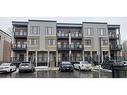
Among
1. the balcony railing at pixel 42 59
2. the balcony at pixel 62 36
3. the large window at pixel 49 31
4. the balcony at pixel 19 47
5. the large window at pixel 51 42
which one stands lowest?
the balcony railing at pixel 42 59

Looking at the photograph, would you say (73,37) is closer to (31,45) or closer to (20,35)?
(31,45)

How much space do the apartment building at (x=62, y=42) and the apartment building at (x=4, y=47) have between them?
2.13 meters

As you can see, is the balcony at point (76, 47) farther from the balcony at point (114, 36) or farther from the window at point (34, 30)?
the window at point (34, 30)

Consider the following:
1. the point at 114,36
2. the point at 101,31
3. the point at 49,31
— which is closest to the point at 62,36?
the point at 49,31

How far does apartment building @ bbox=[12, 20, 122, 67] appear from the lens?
26781 mm

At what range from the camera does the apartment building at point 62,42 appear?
87.9ft

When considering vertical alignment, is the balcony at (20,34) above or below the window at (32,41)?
above

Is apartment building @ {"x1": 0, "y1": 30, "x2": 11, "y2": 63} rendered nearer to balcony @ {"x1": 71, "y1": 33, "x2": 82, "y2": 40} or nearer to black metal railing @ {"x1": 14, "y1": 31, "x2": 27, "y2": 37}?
black metal railing @ {"x1": 14, "y1": 31, "x2": 27, "y2": 37}

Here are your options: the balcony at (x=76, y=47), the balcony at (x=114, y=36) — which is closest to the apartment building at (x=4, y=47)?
the balcony at (x=76, y=47)

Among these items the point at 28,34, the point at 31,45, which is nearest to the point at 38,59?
the point at 31,45

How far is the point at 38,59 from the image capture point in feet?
87.0

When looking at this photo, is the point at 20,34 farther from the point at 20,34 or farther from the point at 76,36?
the point at 76,36

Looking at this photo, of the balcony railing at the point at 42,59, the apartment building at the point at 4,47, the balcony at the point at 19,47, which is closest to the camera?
the balcony railing at the point at 42,59

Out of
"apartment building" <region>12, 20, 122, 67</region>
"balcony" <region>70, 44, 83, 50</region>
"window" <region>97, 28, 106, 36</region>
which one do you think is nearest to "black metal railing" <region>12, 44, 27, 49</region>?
"apartment building" <region>12, 20, 122, 67</region>
